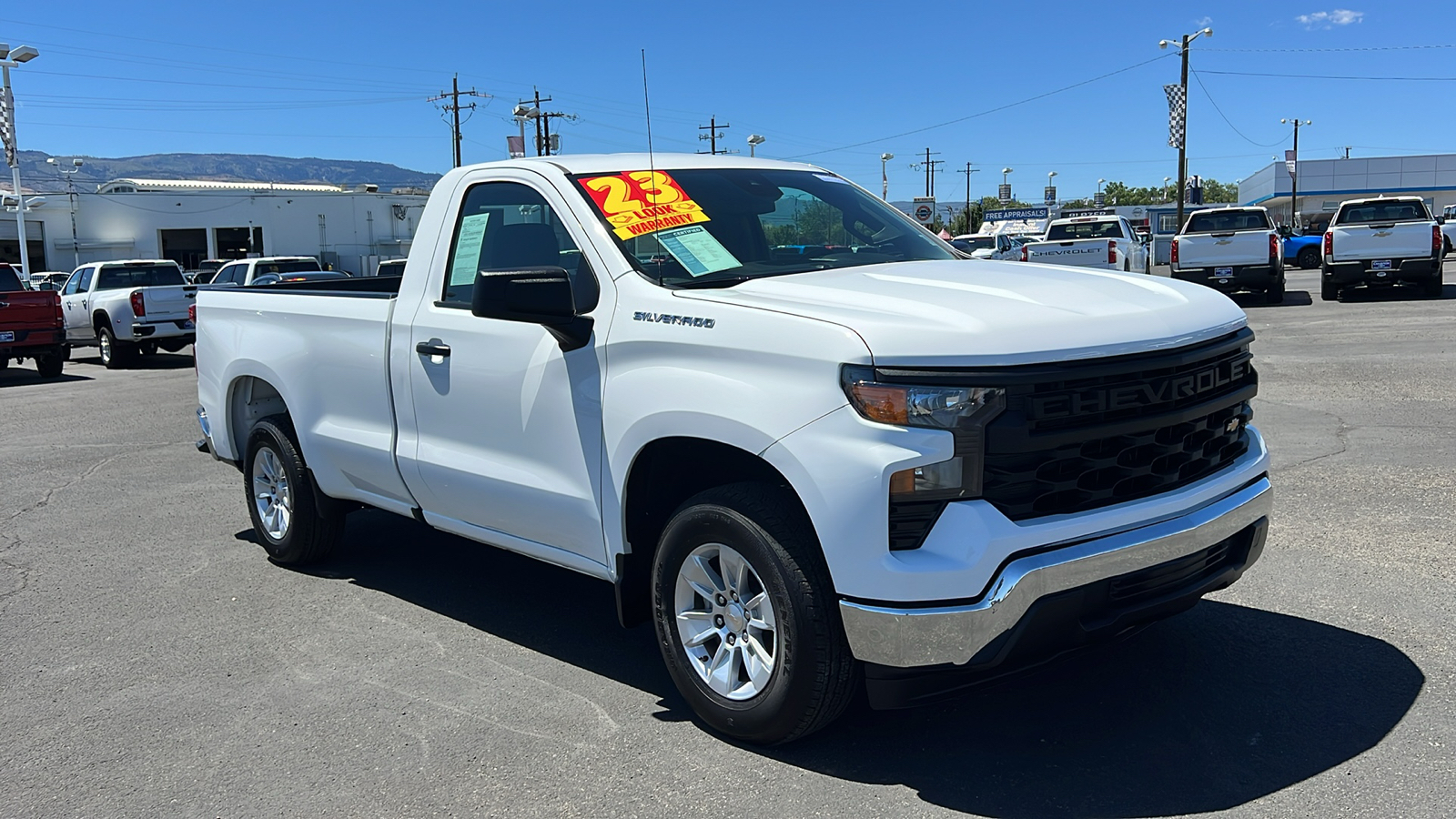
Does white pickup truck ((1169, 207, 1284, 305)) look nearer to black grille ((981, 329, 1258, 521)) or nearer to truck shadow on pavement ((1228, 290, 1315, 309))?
truck shadow on pavement ((1228, 290, 1315, 309))

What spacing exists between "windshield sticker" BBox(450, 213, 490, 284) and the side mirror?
0.76 meters

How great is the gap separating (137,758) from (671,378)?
223 centimetres

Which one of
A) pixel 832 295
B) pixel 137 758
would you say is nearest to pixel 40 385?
pixel 137 758

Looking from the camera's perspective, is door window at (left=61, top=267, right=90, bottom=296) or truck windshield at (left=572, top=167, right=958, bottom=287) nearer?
truck windshield at (left=572, top=167, right=958, bottom=287)

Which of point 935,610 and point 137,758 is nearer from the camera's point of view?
point 935,610

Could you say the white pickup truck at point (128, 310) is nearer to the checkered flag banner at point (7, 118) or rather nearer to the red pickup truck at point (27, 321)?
the red pickup truck at point (27, 321)

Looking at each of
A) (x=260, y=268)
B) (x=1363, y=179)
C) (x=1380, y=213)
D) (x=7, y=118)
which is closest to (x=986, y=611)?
(x=1380, y=213)

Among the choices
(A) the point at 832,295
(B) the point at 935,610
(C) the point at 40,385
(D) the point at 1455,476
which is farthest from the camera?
(C) the point at 40,385

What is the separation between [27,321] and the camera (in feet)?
58.2

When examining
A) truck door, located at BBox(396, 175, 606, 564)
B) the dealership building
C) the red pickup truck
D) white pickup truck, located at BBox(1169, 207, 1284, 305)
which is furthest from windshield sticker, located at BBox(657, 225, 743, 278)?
the dealership building

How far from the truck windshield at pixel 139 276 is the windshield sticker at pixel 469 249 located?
18.6 m

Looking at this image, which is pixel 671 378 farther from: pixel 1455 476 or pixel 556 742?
pixel 1455 476

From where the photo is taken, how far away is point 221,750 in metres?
4.05

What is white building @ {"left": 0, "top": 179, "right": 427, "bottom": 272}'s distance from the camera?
2403 inches
